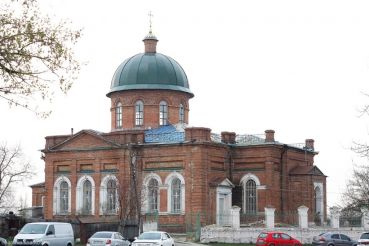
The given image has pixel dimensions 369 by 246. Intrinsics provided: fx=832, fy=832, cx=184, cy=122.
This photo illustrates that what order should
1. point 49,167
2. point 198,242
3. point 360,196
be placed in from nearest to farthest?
point 360,196 < point 198,242 < point 49,167

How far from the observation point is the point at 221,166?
2088 inches

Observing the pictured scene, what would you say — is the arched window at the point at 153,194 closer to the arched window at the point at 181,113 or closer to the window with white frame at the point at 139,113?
the window with white frame at the point at 139,113

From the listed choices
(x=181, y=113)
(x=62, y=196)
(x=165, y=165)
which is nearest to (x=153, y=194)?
(x=165, y=165)

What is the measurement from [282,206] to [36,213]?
20443 mm

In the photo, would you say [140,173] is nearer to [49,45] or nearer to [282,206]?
[282,206]

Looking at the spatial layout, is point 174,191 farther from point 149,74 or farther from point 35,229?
point 35,229

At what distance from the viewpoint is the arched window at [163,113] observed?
57.2 metres

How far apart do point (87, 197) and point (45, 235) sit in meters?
22.1

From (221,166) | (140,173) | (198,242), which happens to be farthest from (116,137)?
(198,242)

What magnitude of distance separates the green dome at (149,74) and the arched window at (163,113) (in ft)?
3.93

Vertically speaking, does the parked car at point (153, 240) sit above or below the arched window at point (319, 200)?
below

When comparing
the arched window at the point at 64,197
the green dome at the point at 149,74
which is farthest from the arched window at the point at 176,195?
the arched window at the point at 64,197

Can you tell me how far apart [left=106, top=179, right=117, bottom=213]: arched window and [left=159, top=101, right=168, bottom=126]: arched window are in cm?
578

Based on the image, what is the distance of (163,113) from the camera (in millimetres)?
57250
